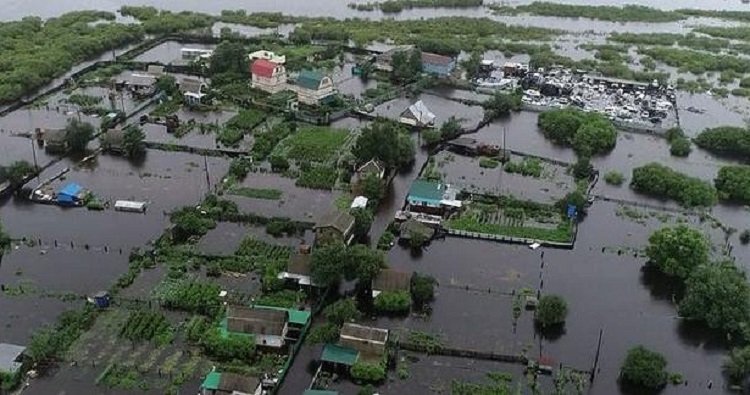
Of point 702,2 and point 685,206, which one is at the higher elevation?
point 702,2

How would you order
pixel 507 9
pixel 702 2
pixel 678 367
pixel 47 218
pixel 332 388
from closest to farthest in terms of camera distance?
pixel 332 388 < pixel 678 367 < pixel 47 218 < pixel 507 9 < pixel 702 2

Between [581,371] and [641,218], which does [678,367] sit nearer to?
[581,371]

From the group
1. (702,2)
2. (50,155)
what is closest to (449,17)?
(702,2)

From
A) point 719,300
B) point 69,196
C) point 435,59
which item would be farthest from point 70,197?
point 719,300

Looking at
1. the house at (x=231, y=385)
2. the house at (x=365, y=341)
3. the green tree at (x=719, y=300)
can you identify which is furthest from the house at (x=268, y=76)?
the green tree at (x=719, y=300)

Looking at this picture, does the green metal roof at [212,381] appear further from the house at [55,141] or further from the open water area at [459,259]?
the house at [55,141]

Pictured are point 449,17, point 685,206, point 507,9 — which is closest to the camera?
point 685,206
